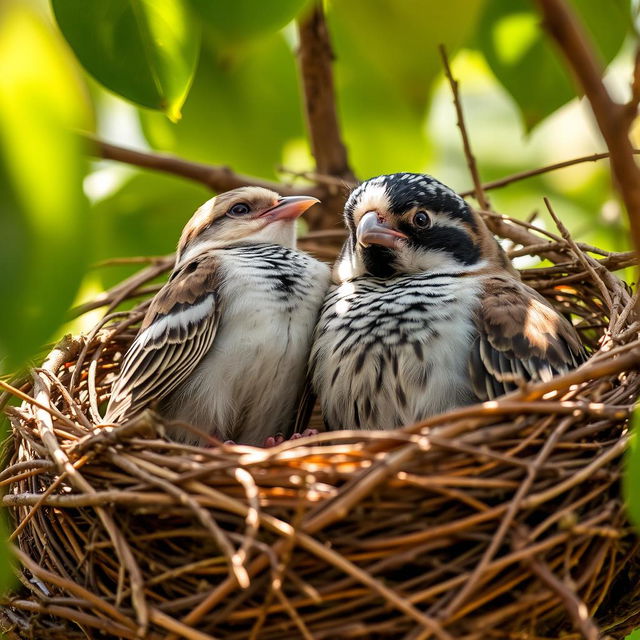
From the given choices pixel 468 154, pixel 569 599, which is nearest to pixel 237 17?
pixel 569 599

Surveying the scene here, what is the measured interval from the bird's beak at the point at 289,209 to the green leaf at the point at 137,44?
1.88 m

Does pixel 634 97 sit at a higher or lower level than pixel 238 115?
lower

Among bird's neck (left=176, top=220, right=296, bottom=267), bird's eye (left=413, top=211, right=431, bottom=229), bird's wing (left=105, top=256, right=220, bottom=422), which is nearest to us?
bird's wing (left=105, top=256, right=220, bottom=422)

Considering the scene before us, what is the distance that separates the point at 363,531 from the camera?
80.5 inches

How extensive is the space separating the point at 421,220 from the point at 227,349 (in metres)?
0.89

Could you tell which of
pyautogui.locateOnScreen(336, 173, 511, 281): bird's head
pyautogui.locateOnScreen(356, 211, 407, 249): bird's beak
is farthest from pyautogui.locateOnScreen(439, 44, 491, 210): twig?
pyautogui.locateOnScreen(356, 211, 407, 249): bird's beak

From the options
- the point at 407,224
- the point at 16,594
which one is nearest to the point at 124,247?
the point at 407,224

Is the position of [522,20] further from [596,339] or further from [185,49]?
[185,49]

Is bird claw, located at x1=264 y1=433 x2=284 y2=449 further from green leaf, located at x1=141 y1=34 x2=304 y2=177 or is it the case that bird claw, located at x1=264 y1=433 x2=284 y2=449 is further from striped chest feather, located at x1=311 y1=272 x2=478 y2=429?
green leaf, located at x1=141 y1=34 x2=304 y2=177

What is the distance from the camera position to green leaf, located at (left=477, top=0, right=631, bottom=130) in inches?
113

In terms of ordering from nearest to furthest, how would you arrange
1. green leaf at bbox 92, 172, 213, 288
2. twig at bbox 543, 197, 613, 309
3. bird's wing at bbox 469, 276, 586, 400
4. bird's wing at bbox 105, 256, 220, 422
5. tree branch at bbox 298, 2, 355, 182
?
bird's wing at bbox 469, 276, 586, 400 → bird's wing at bbox 105, 256, 220, 422 → twig at bbox 543, 197, 613, 309 → tree branch at bbox 298, 2, 355, 182 → green leaf at bbox 92, 172, 213, 288

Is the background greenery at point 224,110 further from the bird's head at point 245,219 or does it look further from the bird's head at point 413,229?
the bird's head at point 413,229

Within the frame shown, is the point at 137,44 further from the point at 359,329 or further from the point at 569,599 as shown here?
the point at 359,329

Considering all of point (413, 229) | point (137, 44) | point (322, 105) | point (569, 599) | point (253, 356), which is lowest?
point (569, 599)
